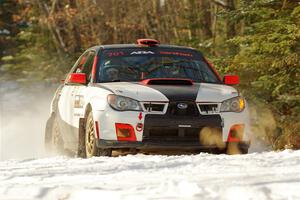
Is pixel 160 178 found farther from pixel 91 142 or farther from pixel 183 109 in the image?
pixel 91 142

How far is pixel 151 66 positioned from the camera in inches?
379

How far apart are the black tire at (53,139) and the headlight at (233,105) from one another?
2763 mm

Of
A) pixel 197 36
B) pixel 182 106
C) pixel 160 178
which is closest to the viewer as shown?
pixel 160 178

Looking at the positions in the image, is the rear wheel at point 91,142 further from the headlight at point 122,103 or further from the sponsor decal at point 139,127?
the sponsor decal at point 139,127

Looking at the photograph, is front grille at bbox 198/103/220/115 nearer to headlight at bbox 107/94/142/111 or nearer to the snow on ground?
headlight at bbox 107/94/142/111

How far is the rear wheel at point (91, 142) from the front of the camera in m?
8.64

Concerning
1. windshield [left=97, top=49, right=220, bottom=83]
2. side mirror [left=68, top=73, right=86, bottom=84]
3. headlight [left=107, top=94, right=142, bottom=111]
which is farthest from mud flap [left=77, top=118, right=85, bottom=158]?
headlight [left=107, top=94, right=142, bottom=111]

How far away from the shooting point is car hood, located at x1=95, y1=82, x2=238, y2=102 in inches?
332

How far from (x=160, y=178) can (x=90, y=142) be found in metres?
2.98

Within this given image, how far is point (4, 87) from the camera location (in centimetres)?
2934

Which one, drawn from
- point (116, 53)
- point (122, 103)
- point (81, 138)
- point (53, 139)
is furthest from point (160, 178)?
point (53, 139)

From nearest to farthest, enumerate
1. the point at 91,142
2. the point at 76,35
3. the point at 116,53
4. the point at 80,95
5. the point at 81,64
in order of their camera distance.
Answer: the point at 91,142, the point at 80,95, the point at 116,53, the point at 81,64, the point at 76,35

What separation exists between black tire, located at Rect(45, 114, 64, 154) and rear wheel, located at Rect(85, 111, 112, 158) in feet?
5.14

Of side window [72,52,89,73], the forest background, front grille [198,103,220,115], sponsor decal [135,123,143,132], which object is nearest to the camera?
sponsor decal [135,123,143,132]
